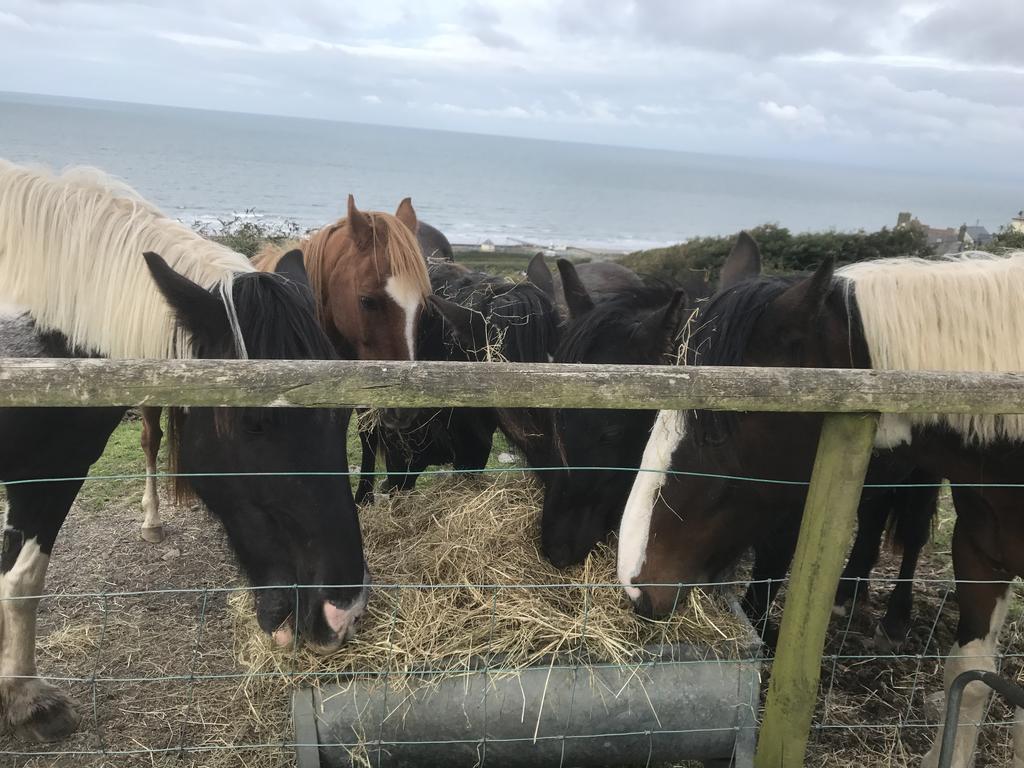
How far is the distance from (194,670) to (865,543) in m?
3.73

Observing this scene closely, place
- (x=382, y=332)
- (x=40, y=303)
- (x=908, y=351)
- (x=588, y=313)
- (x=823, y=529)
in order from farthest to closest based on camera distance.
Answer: (x=382, y=332), (x=588, y=313), (x=40, y=303), (x=908, y=351), (x=823, y=529)

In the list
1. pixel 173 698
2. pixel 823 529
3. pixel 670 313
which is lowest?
pixel 173 698

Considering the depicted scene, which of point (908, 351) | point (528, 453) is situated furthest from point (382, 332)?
point (908, 351)

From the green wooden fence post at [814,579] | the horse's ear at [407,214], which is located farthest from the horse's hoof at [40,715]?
the horse's ear at [407,214]

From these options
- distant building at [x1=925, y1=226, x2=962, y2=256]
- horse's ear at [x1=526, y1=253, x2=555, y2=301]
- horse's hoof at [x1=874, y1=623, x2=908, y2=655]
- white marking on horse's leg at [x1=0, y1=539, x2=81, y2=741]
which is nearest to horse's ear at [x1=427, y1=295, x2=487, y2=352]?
horse's ear at [x1=526, y1=253, x2=555, y2=301]

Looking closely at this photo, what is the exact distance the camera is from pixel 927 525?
3.86 metres

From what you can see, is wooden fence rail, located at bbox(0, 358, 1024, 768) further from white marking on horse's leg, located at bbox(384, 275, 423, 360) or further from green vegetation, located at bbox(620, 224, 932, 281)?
green vegetation, located at bbox(620, 224, 932, 281)

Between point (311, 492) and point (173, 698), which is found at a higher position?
point (311, 492)

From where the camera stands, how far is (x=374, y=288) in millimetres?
4121

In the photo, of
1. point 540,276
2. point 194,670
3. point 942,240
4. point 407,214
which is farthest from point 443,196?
point 194,670

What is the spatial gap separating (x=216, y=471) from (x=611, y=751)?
163cm

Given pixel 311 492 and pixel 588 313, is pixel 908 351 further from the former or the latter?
pixel 311 492

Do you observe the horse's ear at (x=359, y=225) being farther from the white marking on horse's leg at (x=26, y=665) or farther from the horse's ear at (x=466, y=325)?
the white marking on horse's leg at (x=26, y=665)

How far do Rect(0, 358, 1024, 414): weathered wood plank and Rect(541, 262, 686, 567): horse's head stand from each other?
3.74 ft
